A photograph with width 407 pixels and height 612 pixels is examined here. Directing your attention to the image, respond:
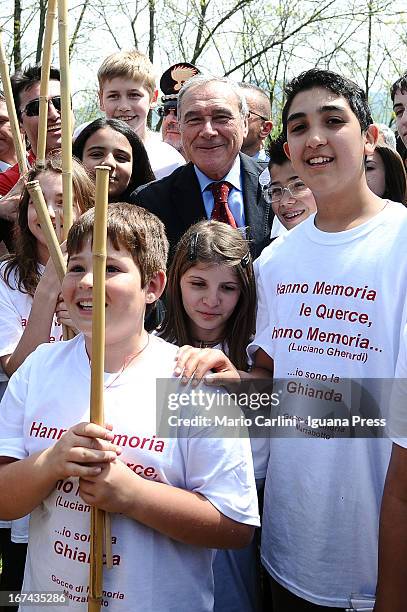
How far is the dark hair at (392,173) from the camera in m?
3.50

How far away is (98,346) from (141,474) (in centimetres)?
37

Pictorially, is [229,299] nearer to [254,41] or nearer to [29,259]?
[29,259]

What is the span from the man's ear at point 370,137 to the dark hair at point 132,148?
1477mm

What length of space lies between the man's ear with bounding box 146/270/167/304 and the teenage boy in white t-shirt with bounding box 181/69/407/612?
0.23 meters

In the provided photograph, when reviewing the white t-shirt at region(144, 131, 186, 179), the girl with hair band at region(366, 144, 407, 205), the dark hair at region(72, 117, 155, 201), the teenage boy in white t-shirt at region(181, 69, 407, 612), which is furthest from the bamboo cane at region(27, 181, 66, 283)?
the white t-shirt at region(144, 131, 186, 179)

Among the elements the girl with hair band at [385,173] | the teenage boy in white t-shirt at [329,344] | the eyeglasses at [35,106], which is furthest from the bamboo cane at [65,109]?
the eyeglasses at [35,106]

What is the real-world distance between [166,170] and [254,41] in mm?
9142

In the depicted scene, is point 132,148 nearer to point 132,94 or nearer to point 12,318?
point 132,94

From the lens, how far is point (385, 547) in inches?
72.5

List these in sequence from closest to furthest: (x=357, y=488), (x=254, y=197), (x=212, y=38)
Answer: (x=357, y=488) < (x=254, y=197) < (x=212, y=38)

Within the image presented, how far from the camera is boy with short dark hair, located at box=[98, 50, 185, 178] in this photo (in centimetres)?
446

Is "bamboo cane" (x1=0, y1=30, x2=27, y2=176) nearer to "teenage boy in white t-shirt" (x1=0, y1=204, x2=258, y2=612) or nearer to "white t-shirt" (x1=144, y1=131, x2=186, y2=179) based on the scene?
"teenage boy in white t-shirt" (x1=0, y1=204, x2=258, y2=612)

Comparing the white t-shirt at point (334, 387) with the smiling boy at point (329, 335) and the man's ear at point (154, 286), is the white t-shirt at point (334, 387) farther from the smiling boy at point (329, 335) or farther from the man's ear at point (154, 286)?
the man's ear at point (154, 286)

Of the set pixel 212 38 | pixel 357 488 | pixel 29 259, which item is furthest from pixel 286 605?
pixel 212 38
